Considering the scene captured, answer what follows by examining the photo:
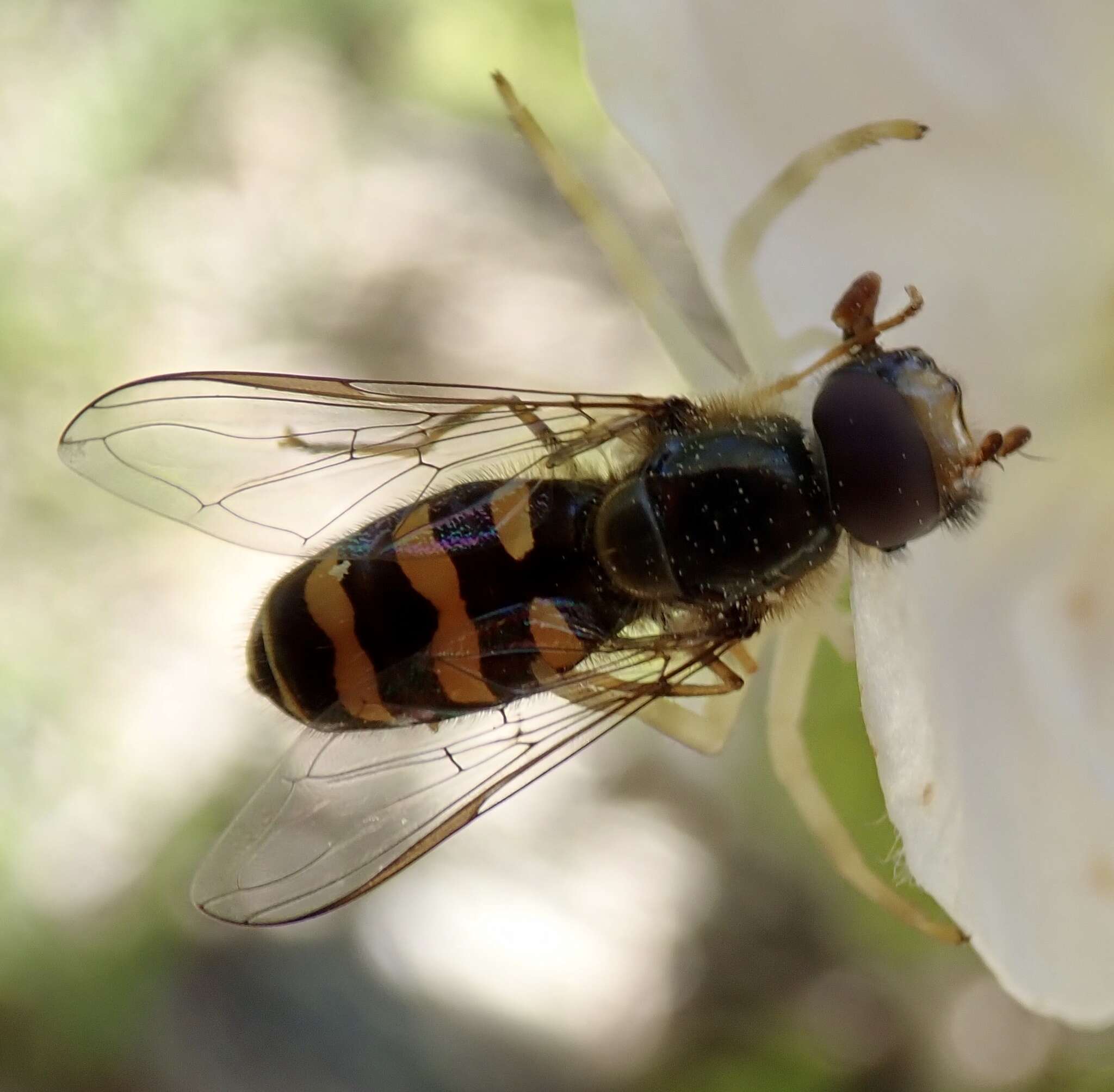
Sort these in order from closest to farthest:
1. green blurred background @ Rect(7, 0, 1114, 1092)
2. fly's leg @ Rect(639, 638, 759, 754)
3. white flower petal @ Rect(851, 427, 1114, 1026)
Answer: white flower petal @ Rect(851, 427, 1114, 1026) → fly's leg @ Rect(639, 638, 759, 754) → green blurred background @ Rect(7, 0, 1114, 1092)

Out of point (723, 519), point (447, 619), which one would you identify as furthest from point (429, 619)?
point (723, 519)

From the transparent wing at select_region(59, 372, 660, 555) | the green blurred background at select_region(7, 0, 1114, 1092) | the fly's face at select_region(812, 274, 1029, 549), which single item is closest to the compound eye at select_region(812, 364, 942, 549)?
the fly's face at select_region(812, 274, 1029, 549)

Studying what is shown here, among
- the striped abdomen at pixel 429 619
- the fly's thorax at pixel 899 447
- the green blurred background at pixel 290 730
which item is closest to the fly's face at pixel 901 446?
the fly's thorax at pixel 899 447

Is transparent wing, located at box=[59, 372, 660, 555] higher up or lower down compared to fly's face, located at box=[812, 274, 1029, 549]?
higher up

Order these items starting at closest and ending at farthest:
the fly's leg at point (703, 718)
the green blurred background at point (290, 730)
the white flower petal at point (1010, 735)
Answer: the white flower petal at point (1010, 735), the fly's leg at point (703, 718), the green blurred background at point (290, 730)

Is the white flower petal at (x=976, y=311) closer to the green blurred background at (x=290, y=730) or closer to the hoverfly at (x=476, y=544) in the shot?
the hoverfly at (x=476, y=544)

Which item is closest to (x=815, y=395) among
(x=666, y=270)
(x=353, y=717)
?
(x=353, y=717)

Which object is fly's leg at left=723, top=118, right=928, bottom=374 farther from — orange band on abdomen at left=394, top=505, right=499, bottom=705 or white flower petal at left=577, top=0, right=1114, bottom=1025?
orange band on abdomen at left=394, top=505, right=499, bottom=705
